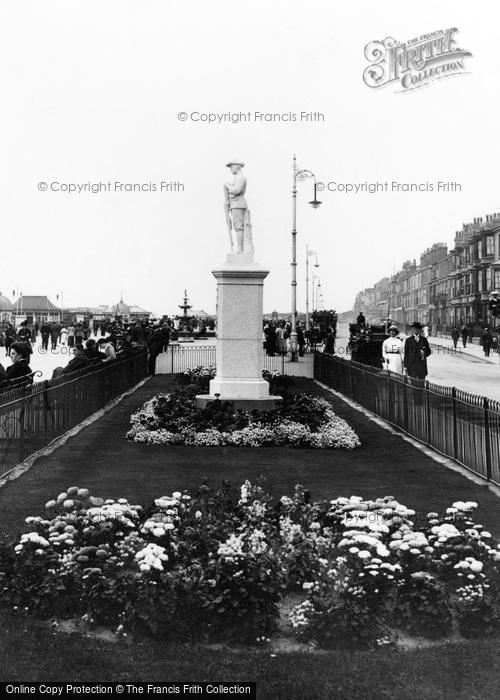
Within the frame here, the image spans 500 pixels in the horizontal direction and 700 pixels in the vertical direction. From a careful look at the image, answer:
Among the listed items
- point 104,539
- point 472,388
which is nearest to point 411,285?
point 472,388

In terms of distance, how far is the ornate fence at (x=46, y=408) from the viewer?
406 inches

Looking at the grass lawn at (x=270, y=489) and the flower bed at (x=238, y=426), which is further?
the flower bed at (x=238, y=426)

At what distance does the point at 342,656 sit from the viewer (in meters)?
4.57

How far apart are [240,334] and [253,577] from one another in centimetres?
1092

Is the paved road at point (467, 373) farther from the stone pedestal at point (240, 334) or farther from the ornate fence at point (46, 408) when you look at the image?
the ornate fence at point (46, 408)

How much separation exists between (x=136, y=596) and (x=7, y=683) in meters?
1.06

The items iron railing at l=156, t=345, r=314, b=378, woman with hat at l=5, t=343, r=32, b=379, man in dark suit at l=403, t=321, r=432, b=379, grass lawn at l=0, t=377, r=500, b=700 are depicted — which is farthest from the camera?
iron railing at l=156, t=345, r=314, b=378

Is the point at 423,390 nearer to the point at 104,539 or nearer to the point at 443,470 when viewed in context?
the point at 443,470

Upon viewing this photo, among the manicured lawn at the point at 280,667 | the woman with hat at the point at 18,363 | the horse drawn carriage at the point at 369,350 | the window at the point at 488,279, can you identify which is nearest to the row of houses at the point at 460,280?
the window at the point at 488,279

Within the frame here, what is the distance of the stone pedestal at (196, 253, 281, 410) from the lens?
618 inches

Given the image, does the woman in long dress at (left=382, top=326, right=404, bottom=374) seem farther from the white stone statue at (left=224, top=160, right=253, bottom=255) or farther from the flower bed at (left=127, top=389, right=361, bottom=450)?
the white stone statue at (left=224, top=160, right=253, bottom=255)

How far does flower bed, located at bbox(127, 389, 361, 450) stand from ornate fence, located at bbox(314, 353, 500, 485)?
3.91 feet

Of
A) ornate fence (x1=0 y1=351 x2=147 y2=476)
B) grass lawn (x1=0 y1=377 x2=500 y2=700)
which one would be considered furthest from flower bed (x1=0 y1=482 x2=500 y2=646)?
ornate fence (x1=0 y1=351 x2=147 y2=476)

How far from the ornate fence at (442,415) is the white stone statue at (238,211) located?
12.9ft
